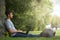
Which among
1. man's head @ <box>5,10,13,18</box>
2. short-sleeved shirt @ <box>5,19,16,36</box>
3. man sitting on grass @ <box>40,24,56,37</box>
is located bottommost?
man sitting on grass @ <box>40,24,56,37</box>

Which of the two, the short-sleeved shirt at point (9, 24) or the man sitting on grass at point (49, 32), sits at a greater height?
the short-sleeved shirt at point (9, 24)

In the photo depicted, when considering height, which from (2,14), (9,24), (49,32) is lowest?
(49,32)

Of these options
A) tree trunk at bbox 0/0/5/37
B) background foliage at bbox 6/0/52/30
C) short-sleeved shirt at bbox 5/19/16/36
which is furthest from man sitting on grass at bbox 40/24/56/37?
tree trunk at bbox 0/0/5/37

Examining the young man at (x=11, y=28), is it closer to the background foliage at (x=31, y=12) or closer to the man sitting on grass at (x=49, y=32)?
the background foliage at (x=31, y=12)

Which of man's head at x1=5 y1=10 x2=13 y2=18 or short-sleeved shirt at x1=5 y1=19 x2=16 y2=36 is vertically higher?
man's head at x1=5 y1=10 x2=13 y2=18

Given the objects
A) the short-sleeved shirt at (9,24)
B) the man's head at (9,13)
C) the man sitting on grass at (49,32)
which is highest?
the man's head at (9,13)

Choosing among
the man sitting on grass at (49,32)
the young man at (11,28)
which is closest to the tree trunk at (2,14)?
the young man at (11,28)

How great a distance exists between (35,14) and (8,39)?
0.60m

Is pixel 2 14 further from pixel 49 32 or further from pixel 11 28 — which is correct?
pixel 49 32

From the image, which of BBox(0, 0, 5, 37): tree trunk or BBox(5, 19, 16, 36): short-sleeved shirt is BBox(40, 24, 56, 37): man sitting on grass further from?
BBox(0, 0, 5, 37): tree trunk

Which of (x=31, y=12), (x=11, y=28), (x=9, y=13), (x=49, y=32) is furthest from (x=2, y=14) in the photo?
(x=49, y=32)

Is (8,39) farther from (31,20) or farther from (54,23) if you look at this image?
(54,23)

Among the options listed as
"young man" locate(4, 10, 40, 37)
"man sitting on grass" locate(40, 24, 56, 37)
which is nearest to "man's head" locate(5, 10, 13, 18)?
"young man" locate(4, 10, 40, 37)

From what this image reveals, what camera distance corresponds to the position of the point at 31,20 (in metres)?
4.01
